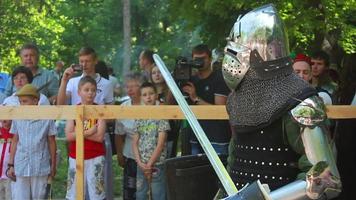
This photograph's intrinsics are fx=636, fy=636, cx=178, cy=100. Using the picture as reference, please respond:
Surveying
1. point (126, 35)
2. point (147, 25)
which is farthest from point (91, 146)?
point (147, 25)

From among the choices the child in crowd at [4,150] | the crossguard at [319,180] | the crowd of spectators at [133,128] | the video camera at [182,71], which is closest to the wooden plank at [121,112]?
the crowd of spectators at [133,128]

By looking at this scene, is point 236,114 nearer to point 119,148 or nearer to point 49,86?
point 119,148

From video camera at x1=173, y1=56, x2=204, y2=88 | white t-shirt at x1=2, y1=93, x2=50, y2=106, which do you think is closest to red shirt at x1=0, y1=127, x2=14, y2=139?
white t-shirt at x1=2, y1=93, x2=50, y2=106

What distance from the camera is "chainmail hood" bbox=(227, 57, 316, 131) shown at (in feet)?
9.12

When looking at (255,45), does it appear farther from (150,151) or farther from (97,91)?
(97,91)

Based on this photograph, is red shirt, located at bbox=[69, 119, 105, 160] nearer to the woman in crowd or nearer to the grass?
the woman in crowd

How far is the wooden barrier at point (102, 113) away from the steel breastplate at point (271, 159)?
1.57m

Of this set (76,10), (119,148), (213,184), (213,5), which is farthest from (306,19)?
(76,10)

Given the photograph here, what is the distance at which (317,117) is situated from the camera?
8.79ft

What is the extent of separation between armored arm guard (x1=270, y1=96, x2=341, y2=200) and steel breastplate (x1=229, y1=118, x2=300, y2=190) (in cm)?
Result: 17

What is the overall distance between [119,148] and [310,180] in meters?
3.35

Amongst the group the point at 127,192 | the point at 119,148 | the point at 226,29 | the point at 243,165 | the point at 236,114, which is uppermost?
the point at 226,29

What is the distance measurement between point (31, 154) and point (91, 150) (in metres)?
0.52

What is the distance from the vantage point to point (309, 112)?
2.67m
